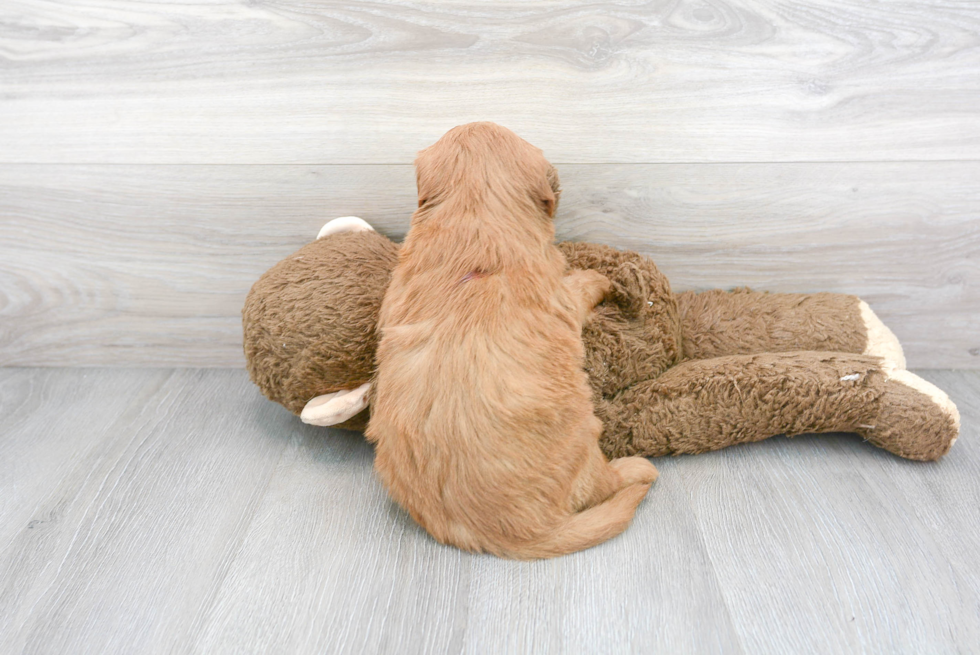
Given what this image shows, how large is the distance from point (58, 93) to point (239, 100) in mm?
421

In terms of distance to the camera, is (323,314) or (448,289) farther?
(323,314)

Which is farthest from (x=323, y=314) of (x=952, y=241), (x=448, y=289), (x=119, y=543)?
(x=952, y=241)

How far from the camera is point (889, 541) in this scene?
1148 millimetres

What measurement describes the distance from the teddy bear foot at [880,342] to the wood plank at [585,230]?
0.14 m

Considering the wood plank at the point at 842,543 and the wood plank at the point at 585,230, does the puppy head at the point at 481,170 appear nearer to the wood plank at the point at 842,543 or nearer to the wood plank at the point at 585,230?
the wood plank at the point at 585,230

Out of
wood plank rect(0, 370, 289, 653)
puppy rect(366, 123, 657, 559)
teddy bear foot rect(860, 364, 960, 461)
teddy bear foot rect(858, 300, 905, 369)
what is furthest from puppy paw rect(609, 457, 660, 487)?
wood plank rect(0, 370, 289, 653)

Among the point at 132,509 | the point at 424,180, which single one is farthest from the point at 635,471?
the point at 132,509

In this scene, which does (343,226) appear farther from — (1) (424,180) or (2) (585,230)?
(2) (585,230)

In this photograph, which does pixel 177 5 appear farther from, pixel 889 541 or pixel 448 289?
pixel 889 541

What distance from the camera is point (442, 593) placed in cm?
106

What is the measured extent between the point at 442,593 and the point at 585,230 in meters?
0.85

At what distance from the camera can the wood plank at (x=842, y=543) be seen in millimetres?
984

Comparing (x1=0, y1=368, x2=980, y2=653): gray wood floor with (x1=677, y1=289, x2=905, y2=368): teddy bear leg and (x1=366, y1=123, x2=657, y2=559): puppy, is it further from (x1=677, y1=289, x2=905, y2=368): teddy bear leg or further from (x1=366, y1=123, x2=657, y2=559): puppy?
(x1=677, y1=289, x2=905, y2=368): teddy bear leg

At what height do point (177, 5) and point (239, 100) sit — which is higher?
point (177, 5)
